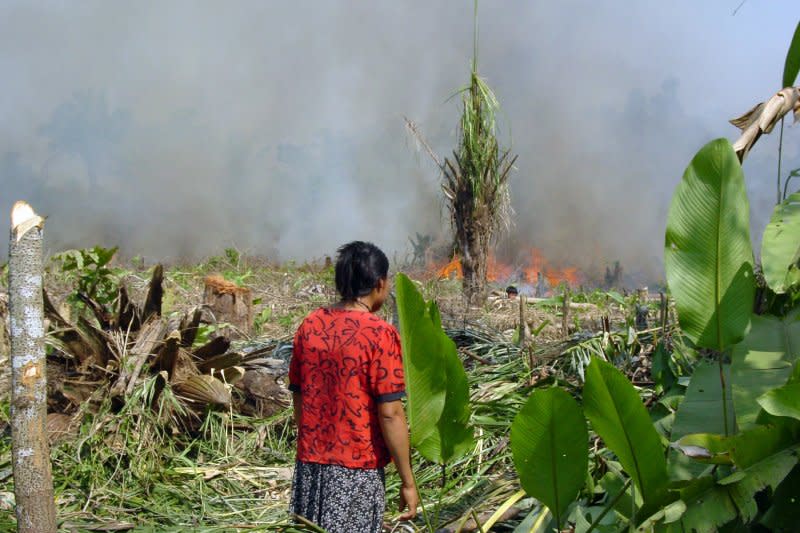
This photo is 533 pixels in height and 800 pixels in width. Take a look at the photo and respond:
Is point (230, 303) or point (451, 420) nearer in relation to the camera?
point (451, 420)

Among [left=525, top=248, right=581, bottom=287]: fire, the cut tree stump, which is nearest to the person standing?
the cut tree stump

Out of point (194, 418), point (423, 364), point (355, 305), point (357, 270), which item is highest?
point (357, 270)

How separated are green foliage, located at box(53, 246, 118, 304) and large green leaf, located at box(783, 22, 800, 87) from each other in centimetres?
434

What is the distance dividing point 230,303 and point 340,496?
5340 mm

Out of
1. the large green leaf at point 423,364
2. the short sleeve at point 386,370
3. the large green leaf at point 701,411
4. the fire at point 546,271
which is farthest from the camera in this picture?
the fire at point 546,271

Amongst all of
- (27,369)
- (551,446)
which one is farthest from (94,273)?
(551,446)

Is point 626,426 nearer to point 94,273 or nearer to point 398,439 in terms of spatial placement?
point 398,439

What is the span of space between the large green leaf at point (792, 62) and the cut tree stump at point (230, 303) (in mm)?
6015

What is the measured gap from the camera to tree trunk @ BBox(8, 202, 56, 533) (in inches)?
90.4

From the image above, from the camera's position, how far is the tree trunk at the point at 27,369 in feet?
7.54

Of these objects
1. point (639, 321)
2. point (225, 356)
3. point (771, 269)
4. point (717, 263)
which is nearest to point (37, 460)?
point (717, 263)

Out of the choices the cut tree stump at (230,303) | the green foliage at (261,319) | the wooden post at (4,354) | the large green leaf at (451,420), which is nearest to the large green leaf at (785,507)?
the large green leaf at (451,420)

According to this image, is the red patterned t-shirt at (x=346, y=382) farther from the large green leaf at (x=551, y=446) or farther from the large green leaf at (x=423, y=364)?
the large green leaf at (x=551, y=446)

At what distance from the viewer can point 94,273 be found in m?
5.16
